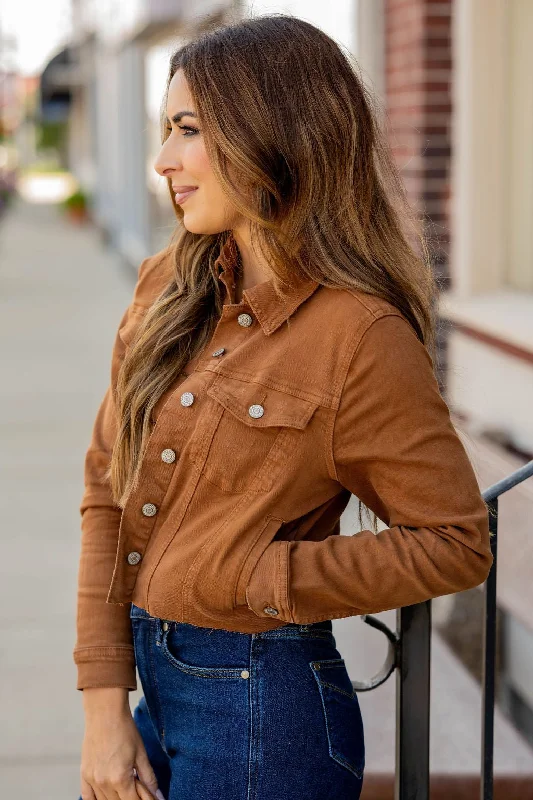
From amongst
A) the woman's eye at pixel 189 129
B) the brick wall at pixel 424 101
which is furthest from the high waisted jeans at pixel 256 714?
the brick wall at pixel 424 101

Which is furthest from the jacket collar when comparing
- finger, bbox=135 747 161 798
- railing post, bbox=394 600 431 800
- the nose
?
finger, bbox=135 747 161 798

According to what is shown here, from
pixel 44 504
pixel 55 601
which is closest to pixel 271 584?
pixel 55 601

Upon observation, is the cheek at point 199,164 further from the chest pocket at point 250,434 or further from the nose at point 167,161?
the chest pocket at point 250,434

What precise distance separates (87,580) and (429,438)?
2.29ft

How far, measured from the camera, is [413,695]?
208 centimetres

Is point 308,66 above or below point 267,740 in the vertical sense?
above

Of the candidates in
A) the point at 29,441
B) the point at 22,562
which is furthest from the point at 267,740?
the point at 29,441

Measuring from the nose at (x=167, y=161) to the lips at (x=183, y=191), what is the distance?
0.03 meters

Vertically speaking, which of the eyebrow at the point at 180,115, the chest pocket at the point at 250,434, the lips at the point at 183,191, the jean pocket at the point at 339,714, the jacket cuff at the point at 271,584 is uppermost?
the eyebrow at the point at 180,115

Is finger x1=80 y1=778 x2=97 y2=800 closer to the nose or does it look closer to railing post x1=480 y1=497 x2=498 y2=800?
railing post x1=480 y1=497 x2=498 y2=800

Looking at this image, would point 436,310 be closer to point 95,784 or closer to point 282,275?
point 282,275

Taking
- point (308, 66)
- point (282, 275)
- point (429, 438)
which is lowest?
point (429, 438)

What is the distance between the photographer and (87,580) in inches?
79.1

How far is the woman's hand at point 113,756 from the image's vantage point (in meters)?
1.90
